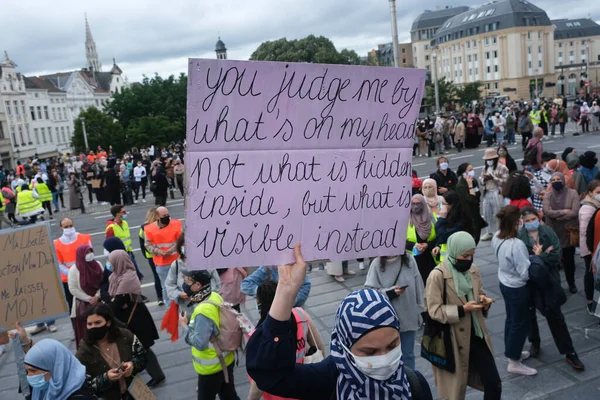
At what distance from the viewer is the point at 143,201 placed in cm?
2123

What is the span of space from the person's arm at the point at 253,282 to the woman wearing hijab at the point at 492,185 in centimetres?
595

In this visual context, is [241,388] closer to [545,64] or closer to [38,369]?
[38,369]

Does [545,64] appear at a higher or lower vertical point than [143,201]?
higher

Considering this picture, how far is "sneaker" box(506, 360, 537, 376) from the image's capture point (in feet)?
16.5

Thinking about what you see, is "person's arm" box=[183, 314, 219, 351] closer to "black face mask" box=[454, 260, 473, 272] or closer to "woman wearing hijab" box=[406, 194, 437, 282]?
"black face mask" box=[454, 260, 473, 272]

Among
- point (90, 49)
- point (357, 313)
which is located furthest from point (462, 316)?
point (90, 49)

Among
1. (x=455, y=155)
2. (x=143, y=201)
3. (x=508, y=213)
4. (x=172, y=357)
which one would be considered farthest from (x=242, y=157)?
(x=455, y=155)

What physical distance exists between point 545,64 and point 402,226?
105 meters

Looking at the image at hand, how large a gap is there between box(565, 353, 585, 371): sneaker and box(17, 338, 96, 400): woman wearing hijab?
4.31 meters

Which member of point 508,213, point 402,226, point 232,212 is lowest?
point 508,213

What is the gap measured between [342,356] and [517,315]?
11.1 ft

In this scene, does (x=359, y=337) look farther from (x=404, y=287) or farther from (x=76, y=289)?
(x=76, y=289)

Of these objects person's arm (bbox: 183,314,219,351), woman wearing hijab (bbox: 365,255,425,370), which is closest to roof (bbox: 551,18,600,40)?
woman wearing hijab (bbox: 365,255,425,370)

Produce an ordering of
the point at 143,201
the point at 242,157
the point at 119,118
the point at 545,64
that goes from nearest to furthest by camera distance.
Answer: the point at 242,157 → the point at 143,201 → the point at 119,118 → the point at 545,64
